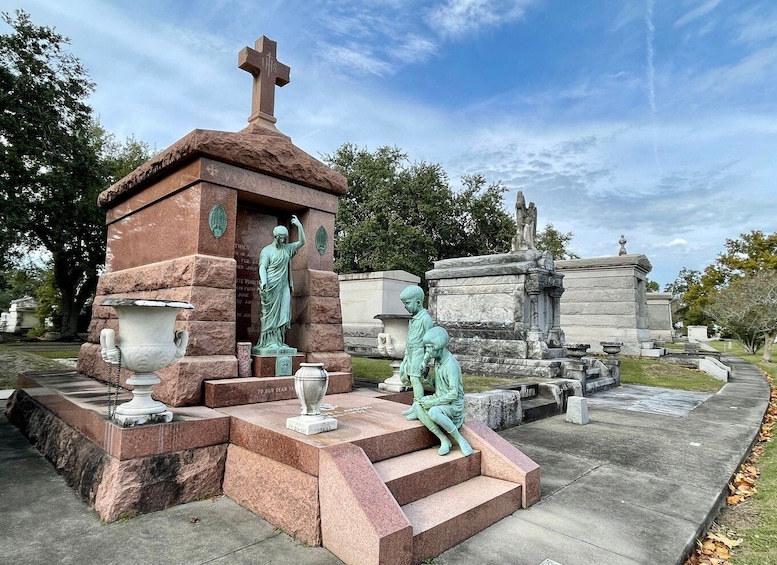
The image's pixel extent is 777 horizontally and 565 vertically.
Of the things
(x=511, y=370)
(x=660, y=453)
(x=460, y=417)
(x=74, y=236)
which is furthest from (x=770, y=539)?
(x=74, y=236)

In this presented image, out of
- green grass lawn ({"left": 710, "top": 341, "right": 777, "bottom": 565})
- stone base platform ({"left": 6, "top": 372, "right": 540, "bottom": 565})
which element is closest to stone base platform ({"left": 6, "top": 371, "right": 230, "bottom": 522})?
stone base platform ({"left": 6, "top": 372, "right": 540, "bottom": 565})

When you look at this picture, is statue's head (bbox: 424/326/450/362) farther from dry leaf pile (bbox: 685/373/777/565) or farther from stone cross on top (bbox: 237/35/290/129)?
stone cross on top (bbox: 237/35/290/129)

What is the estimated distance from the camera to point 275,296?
20.4ft

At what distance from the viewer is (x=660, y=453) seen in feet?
18.5

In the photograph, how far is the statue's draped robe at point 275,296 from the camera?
6.16m

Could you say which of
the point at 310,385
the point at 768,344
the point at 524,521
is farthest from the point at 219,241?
the point at 768,344

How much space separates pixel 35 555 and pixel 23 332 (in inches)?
1533

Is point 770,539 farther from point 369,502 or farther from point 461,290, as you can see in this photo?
point 461,290

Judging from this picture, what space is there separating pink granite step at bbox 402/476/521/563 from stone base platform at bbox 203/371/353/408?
261cm

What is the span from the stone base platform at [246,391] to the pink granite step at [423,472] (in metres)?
2.21

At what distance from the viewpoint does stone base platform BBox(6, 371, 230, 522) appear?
3.65m

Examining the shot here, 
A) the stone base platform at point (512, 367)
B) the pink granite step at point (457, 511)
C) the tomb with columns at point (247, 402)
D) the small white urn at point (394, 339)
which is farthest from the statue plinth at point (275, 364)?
the stone base platform at point (512, 367)

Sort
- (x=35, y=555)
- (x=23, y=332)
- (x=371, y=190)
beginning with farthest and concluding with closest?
1. (x=23, y=332)
2. (x=371, y=190)
3. (x=35, y=555)

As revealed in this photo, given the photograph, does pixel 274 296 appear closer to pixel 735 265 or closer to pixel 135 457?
pixel 135 457
